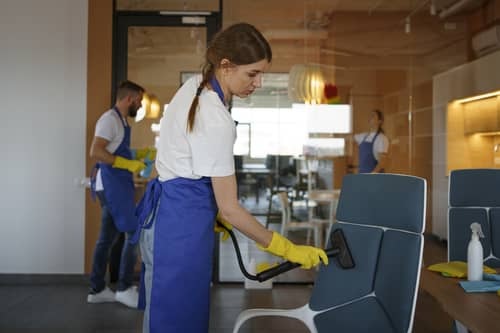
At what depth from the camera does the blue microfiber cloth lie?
157 cm

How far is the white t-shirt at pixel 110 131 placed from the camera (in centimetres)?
357

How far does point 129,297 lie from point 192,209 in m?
2.23

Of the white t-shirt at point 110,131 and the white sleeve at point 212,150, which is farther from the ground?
the white t-shirt at point 110,131

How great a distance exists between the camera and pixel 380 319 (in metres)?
1.79

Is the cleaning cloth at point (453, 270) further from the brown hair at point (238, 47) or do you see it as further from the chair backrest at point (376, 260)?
the brown hair at point (238, 47)

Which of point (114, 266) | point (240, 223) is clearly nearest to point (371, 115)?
point (114, 266)

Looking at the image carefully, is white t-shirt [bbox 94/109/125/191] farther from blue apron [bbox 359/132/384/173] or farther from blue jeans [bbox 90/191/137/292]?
blue apron [bbox 359/132/384/173]

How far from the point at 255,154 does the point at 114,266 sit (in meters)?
1.37

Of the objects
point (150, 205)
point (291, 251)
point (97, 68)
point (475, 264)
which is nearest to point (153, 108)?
point (97, 68)

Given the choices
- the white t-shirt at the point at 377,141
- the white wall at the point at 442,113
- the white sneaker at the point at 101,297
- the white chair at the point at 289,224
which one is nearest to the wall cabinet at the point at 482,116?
the white wall at the point at 442,113

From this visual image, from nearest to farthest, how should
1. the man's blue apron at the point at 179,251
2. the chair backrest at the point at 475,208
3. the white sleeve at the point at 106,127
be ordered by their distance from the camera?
the man's blue apron at the point at 179,251, the chair backrest at the point at 475,208, the white sleeve at the point at 106,127

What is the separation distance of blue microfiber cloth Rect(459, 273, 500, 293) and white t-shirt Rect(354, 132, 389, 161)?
259 cm

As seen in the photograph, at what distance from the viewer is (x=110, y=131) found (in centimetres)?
359

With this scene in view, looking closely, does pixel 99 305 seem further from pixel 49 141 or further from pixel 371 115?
pixel 371 115
